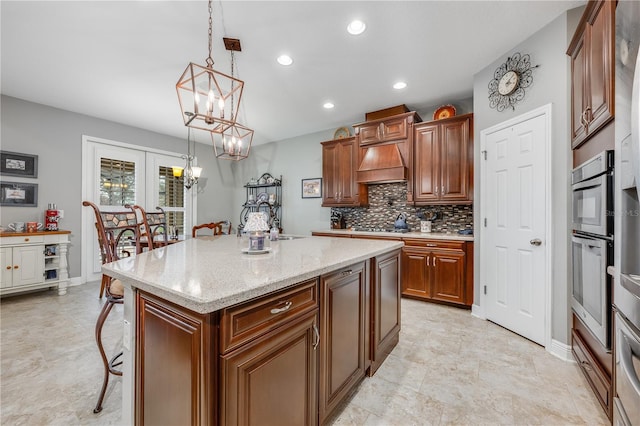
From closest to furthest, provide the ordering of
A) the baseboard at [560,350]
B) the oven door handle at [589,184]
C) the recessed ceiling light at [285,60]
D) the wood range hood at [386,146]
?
the oven door handle at [589,184], the baseboard at [560,350], the recessed ceiling light at [285,60], the wood range hood at [386,146]

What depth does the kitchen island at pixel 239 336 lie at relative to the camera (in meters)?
0.85

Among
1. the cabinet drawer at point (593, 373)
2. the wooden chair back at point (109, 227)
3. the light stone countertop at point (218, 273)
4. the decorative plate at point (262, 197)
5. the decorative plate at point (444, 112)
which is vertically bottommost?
the cabinet drawer at point (593, 373)

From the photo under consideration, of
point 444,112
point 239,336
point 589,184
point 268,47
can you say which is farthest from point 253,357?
point 444,112

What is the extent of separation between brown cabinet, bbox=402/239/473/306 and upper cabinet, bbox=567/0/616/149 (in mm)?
1573

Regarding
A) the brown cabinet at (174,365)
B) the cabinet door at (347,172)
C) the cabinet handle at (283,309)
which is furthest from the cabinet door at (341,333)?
the cabinet door at (347,172)

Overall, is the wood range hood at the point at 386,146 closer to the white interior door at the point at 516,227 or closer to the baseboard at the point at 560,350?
the white interior door at the point at 516,227

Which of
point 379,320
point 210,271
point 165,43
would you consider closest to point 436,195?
point 379,320

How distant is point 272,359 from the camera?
101 cm

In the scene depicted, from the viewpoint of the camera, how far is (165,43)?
2461 millimetres

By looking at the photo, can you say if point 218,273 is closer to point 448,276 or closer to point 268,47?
point 268,47

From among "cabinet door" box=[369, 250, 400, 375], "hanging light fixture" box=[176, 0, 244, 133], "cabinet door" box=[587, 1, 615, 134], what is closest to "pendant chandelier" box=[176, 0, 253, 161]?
"hanging light fixture" box=[176, 0, 244, 133]

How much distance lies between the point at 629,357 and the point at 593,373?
0.82 metres

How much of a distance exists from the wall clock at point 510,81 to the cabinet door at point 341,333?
235 centimetres

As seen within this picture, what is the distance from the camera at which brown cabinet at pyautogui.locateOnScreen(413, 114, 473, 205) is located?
3.26m
